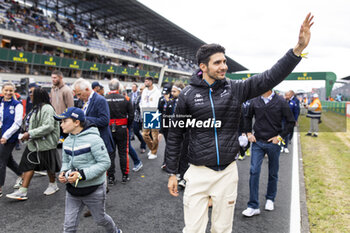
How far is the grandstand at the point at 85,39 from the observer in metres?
23.0

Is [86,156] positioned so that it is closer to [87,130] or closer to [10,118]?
[87,130]

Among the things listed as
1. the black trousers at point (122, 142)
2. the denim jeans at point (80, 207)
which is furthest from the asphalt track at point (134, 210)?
the denim jeans at point (80, 207)

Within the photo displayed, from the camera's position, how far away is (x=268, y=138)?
3588 millimetres

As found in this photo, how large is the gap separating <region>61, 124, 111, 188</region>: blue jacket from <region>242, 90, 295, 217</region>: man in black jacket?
7.32ft

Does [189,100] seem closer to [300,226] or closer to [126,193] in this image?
[300,226]

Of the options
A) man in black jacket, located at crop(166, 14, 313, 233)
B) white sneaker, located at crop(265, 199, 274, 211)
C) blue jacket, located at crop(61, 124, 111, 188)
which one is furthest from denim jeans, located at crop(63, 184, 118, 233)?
white sneaker, located at crop(265, 199, 274, 211)

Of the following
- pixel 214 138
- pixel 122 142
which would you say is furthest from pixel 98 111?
pixel 214 138

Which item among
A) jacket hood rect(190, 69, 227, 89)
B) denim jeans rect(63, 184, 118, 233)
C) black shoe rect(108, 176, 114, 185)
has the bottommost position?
black shoe rect(108, 176, 114, 185)

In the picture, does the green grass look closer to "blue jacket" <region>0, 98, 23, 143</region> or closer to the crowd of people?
the crowd of people

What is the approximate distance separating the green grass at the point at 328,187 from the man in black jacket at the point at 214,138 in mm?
1993

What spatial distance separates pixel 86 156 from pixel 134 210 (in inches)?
61.8

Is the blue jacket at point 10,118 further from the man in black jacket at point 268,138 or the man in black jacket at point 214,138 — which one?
the man in black jacket at point 268,138

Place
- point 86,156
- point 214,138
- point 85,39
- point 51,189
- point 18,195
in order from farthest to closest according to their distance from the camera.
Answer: point 85,39 < point 51,189 < point 18,195 < point 86,156 < point 214,138

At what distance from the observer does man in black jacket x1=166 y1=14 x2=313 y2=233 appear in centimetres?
203
